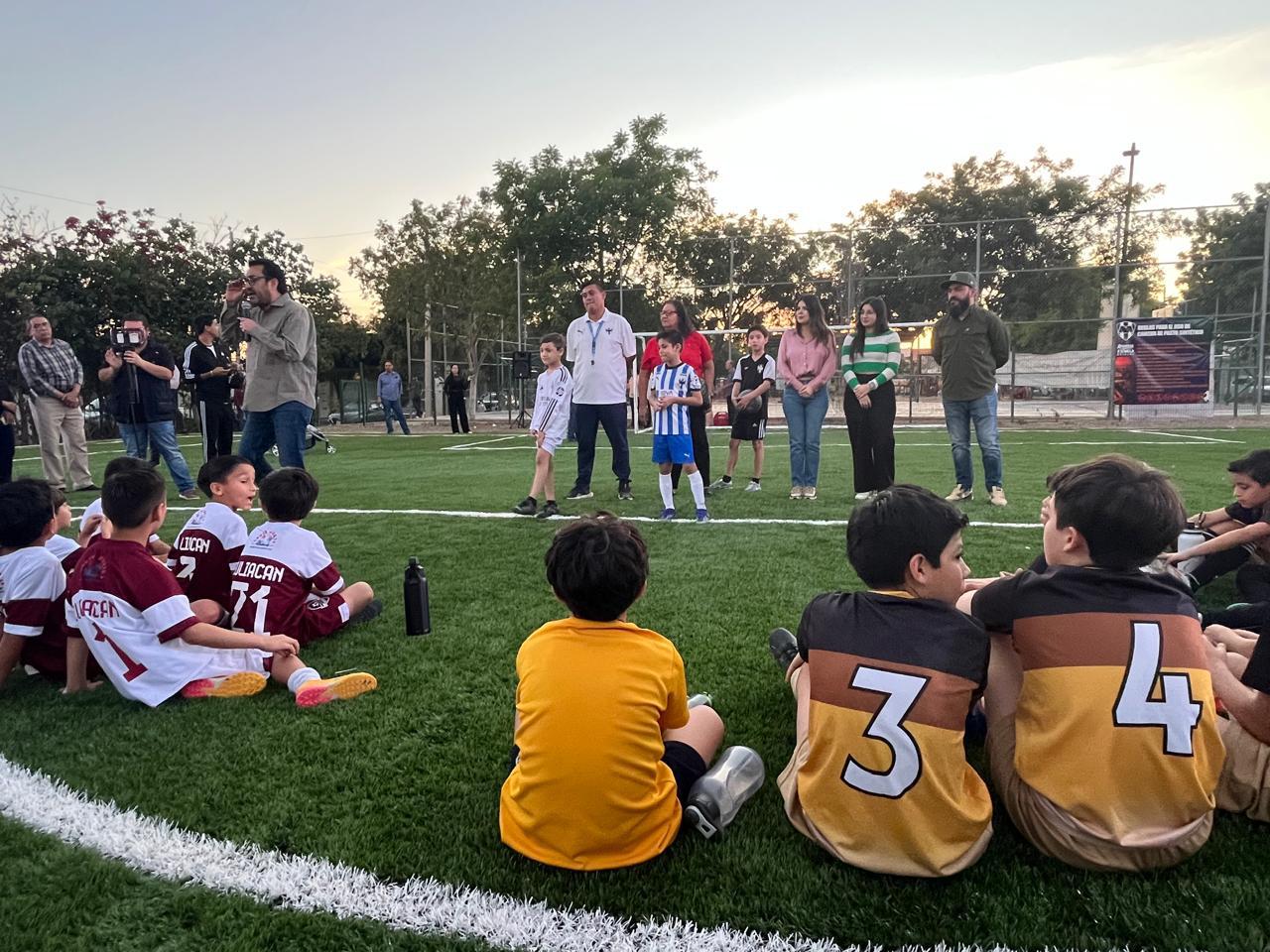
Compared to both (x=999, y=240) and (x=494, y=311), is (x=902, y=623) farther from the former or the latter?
(x=494, y=311)

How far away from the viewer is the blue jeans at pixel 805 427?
23.6ft

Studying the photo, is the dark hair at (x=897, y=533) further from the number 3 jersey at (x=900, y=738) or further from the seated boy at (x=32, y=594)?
the seated boy at (x=32, y=594)

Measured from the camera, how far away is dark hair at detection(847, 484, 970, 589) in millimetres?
1921

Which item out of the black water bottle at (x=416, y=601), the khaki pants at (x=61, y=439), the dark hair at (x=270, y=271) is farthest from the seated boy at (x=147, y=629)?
the khaki pants at (x=61, y=439)

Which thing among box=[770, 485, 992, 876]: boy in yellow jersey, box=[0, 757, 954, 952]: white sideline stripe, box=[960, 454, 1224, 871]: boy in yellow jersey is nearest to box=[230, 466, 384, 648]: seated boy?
box=[0, 757, 954, 952]: white sideline stripe

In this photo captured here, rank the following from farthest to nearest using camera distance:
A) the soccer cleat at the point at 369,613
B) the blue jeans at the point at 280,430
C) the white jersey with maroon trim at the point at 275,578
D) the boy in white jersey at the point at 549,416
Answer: the boy in white jersey at the point at 549,416 → the blue jeans at the point at 280,430 → the soccer cleat at the point at 369,613 → the white jersey with maroon trim at the point at 275,578

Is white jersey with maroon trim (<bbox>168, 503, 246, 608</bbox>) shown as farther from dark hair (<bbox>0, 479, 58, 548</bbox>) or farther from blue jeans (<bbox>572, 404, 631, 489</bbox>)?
blue jeans (<bbox>572, 404, 631, 489</bbox>)

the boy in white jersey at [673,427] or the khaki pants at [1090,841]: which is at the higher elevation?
the boy in white jersey at [673,427]

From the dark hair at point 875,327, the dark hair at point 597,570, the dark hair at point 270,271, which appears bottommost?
the dark hair at point 597,570

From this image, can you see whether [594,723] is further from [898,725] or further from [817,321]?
[817,321]

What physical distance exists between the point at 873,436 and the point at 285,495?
517 cm

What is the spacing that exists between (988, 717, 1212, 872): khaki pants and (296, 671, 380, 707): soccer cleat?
231 centimetres

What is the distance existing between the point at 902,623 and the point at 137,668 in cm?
282

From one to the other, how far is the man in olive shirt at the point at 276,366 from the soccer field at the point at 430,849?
2034 millimetres
